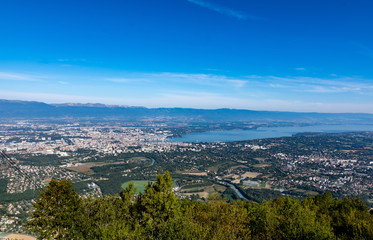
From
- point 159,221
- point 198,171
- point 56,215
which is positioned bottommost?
point 198,171

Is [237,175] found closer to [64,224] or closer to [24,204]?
[24,204]

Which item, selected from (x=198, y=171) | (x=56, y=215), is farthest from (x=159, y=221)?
(x=198, y=171)

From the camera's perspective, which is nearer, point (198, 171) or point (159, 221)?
point (159, 221)

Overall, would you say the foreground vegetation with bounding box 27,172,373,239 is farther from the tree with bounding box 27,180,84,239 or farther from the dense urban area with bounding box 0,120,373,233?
the dense urban area with bounding box 0,120,373,233

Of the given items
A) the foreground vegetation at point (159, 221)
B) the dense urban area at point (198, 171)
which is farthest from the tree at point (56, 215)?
the dense urban area at point (198, 171)

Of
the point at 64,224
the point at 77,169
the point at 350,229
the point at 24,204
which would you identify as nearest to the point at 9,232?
the point at 24,204

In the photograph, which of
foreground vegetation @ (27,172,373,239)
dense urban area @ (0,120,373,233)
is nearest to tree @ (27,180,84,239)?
foreground vegetation @ (27,172,373,239)

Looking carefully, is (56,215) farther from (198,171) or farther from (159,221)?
(198,171)

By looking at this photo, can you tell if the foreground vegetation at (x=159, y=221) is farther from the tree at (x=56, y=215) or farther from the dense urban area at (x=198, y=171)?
the dense urban area at (x=198, y=171)
